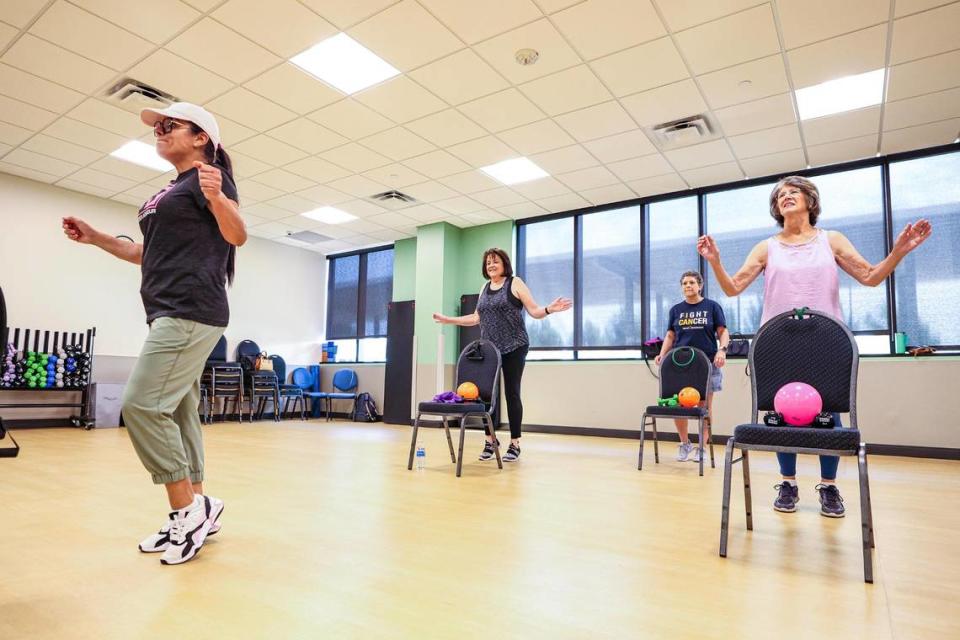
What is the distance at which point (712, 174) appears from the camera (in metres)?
6.30

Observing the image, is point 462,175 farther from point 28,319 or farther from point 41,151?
point 28,319

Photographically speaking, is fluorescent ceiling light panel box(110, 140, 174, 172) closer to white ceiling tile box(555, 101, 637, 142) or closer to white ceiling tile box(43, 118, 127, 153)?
white ceiling tile box(43, 118, 127, 153)

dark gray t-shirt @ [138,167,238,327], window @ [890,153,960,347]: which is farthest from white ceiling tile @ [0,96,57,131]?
window @ [890,153,960,347]

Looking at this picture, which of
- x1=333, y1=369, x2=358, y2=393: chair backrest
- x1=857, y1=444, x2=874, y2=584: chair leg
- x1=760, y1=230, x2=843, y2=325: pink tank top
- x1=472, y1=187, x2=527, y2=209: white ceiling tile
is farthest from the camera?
x1=333, y1=369, x2=358, y2=393: chair backrest

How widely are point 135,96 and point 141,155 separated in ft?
4.83

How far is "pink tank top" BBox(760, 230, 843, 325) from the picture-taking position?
2143mm

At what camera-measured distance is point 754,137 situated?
537 cm

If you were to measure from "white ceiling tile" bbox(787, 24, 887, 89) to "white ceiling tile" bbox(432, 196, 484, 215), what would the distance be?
13.0 feet

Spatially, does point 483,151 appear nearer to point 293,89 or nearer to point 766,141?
point 293,89

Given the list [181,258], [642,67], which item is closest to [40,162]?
[181,258]

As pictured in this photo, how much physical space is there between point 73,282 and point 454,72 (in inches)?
227

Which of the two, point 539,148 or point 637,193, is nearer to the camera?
point 539,148

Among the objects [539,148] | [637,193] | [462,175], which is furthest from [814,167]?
[462,175]

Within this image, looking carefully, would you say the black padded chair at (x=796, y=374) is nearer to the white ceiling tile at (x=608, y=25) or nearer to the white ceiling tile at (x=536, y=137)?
the white ceiling tile at (x=608, y=25)
